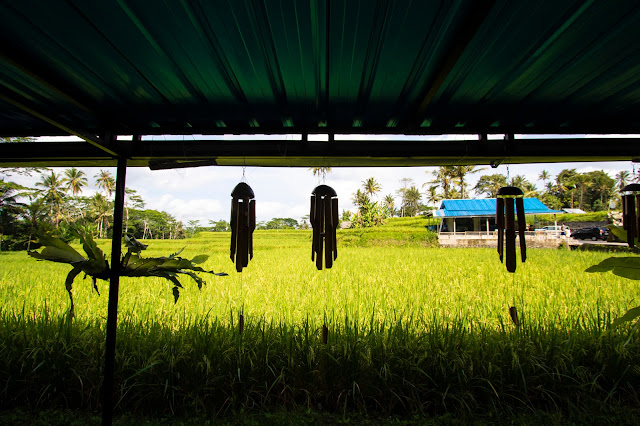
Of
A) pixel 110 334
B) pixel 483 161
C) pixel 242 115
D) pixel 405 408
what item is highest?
pixel 242 115

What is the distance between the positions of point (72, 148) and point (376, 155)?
219 centimetres

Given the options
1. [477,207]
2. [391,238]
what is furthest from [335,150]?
[391,238]

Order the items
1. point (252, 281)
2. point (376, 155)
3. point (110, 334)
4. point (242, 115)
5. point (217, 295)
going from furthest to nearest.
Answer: point (252, 281)
point (217, 295)
point (376, 155)
point (242, 115)
point (110, 334)

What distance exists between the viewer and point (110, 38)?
108cm

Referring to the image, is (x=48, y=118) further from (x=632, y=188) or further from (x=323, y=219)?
(x=632, y=188)

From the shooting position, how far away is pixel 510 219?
177cm

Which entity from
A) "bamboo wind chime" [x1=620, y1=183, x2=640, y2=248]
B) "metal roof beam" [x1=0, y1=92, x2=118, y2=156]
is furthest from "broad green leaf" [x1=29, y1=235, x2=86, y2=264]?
"bamboo wind chime" [x1=620, y1=183, x2=640, y2=248]

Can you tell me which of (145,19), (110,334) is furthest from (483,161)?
(110,334)

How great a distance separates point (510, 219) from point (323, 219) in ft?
4.18

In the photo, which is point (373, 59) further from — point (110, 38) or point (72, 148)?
point (72, 148)

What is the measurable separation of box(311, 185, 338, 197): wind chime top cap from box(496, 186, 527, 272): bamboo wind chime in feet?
3.88

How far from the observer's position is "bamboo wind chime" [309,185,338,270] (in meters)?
1.80

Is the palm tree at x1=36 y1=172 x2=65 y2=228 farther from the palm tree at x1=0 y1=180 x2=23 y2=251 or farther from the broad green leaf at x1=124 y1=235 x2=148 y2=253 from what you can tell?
the broad green leaf at x1=124 y1=235 x2=148 y2=253

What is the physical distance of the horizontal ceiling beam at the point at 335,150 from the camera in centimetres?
181
